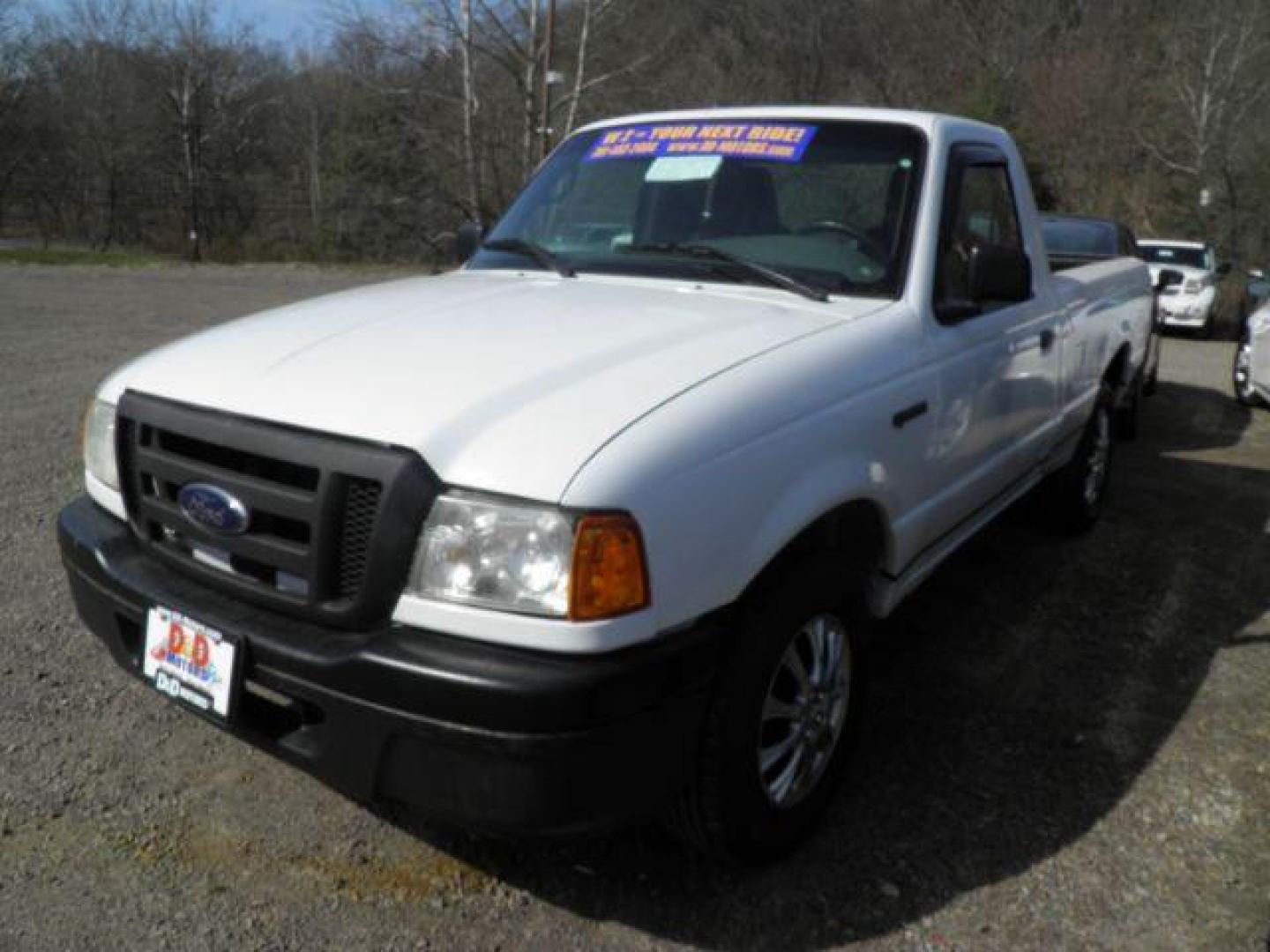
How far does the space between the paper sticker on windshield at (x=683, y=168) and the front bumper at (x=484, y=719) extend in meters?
1.83

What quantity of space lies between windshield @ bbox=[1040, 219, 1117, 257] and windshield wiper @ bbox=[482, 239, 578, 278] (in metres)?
6.47

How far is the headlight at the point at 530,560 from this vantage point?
1902 mm

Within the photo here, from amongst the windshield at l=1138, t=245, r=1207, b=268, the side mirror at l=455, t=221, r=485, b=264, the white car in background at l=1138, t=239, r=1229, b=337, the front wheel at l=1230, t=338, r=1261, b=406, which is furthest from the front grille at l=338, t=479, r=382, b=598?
the windshield at l=1138, t=245, r=1207, b=268

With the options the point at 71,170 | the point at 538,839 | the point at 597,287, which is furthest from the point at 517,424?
the point at 71,170

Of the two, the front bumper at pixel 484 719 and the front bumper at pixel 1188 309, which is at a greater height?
the front bumper at pixel 1188 309

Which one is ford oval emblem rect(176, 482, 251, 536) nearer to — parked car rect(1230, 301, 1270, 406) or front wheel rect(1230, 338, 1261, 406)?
parked car rect(1230, 301, 1270, 406)

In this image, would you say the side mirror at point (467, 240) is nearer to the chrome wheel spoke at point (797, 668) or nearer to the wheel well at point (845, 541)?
the wheel well at point (845, 541)

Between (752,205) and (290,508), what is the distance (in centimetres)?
184

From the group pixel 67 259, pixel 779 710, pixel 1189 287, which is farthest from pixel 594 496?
pixel 67 259

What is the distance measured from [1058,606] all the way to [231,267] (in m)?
22.3

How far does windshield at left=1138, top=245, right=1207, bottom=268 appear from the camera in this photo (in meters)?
16.2

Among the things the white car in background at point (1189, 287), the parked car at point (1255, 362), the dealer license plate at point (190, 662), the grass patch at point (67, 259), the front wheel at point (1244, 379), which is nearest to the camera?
the dealer license plate at point (190, 662)

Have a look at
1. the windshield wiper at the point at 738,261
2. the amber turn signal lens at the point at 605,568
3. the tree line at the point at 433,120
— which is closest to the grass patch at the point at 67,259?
the tree line at the point at 433,120

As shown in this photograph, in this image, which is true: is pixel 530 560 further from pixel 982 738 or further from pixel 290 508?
pixel 982 738
